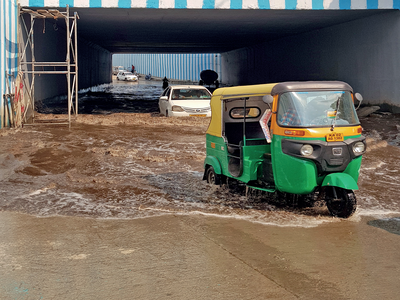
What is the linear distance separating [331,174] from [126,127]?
1207 centimetres

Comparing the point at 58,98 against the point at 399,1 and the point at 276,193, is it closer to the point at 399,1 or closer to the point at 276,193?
the point at 399,1

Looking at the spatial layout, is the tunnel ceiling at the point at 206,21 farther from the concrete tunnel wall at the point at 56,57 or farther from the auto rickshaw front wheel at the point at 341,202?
the auto rickshaw front wheel at the point at 341,202

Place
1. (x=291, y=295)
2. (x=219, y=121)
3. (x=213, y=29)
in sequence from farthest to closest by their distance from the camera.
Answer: (x=213, y=29)
(x=219, y=121)
(x=291, y=295)

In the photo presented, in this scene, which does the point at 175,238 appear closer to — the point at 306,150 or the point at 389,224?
the point at 306,150

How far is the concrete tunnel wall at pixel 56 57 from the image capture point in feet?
73.5

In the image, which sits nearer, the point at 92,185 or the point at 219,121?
the point at 219,121

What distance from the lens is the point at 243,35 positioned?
102 ft

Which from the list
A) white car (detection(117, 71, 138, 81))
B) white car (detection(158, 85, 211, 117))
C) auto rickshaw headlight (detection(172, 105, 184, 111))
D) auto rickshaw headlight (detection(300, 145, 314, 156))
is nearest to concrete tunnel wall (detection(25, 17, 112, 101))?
white car (detection(158, 85, 211, 117))

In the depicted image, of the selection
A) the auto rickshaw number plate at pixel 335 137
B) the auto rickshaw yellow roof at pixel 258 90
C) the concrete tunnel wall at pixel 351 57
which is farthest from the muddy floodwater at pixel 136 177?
the concrete tunnel wall at pixel 351 57

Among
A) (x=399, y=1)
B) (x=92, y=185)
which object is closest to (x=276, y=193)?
(x=92, y=185)

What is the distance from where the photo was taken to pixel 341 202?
21.0 feet

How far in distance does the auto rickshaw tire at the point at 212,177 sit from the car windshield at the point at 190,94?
10.3 meters

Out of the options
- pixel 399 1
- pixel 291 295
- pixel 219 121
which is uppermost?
pixel 399 1

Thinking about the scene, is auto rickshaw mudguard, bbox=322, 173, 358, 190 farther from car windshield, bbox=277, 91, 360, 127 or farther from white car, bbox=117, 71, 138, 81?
white car, bbox=117, 71, 138, 81
